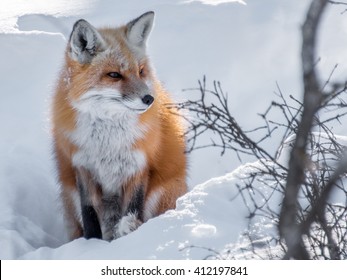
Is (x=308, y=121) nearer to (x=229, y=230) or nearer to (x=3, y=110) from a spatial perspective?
(x=229, y=230)

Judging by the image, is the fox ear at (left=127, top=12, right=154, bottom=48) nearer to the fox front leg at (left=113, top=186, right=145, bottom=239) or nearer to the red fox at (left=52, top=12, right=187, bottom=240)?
the red fox at (left=52, top=12, right=187, bottom=240)

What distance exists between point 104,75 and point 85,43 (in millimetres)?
297

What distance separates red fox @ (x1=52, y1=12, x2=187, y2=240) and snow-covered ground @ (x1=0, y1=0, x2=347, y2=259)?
40cm

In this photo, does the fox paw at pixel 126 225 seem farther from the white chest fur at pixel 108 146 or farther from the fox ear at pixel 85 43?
the fox ear at pixel 85 43

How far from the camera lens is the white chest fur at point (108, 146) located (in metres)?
4.81

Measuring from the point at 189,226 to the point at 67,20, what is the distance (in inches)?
201

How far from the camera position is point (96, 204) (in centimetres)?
497

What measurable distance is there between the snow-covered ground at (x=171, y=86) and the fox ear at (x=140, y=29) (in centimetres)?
81

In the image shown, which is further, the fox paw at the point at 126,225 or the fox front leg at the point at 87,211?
the fox front leg at the point at 87,211

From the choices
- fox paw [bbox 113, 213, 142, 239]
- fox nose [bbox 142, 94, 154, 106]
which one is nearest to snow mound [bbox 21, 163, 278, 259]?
fox paw [bbox 113, 213, 142, 239]

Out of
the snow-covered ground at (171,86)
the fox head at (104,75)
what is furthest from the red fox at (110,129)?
the snow-covered ground at (171,86)

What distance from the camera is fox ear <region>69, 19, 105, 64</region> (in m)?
4.73

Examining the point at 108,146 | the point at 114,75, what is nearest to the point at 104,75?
the point at 114,75
